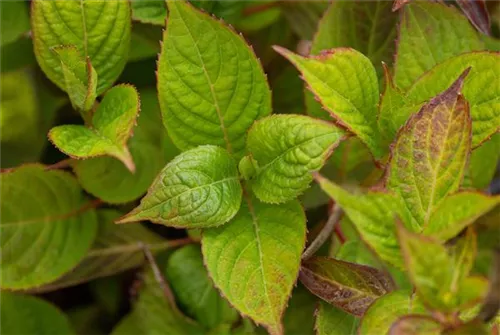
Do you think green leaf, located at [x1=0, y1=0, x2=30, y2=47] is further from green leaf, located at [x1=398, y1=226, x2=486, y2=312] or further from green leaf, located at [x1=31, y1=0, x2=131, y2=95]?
green leaf, located at [x1=398, y1=226, x2=486, y2=312]

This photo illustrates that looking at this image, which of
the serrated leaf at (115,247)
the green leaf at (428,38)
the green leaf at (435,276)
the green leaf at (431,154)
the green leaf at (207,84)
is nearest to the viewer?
the green leaf at (435,276)

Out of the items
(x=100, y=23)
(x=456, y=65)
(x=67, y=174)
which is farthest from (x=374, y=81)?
(x=67, y=174)

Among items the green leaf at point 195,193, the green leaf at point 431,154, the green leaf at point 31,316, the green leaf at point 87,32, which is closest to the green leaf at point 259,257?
the green leaf at point 195,193

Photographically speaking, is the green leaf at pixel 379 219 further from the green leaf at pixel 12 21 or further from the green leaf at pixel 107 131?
the green leaf at pixel 12 21

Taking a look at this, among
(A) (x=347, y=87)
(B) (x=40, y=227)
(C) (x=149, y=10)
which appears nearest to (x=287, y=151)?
(A) (x=347, y=87)

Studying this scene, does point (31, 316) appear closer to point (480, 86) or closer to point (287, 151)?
point (287, 151)

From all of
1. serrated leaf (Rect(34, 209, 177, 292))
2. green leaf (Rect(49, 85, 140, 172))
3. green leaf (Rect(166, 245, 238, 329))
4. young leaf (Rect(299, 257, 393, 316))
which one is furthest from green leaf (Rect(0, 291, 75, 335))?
young leaf (Rect(299, 257, 393, 316))

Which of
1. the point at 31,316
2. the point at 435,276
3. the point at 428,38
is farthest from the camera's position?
the point at 31,316
